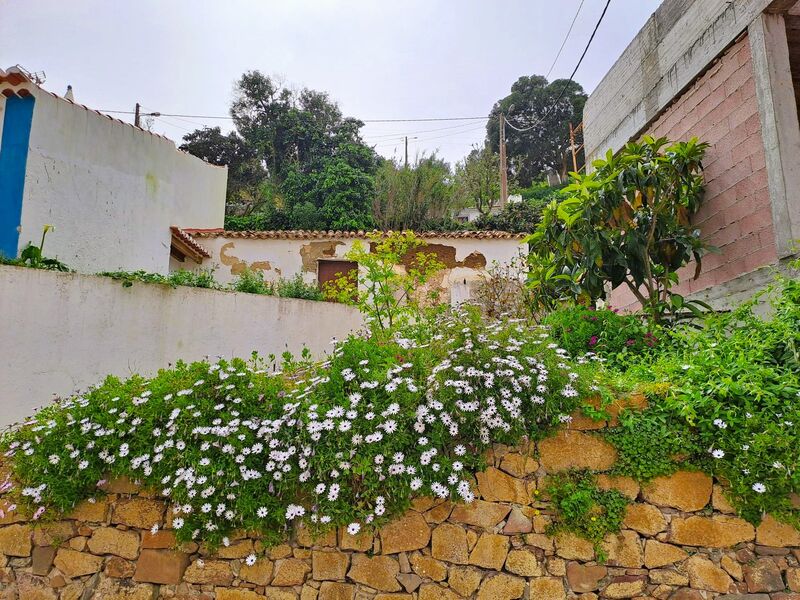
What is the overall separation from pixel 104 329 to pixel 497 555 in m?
5.28

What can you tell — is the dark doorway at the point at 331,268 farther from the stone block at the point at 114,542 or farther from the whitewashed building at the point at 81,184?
the stone block at the point at 114,542

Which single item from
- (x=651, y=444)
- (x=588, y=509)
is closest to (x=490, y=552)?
(x=588, y=509)

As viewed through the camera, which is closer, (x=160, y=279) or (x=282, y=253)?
(x=160, y=279)

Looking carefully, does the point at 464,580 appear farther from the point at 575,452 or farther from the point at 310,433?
the point at 310,433

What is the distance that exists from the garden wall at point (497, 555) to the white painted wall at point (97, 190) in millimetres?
6267

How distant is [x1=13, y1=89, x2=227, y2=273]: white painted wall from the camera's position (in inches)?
299

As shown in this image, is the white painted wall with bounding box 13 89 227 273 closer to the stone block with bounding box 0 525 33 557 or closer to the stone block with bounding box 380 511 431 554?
the stone block with bounding box 0 525 33 557

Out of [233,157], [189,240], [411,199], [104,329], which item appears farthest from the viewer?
[233,157]

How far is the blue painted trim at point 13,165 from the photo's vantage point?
7184 mm

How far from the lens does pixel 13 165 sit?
7359 mm

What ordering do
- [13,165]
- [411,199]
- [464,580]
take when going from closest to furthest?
[464,580] → [13,165] → [411,199]

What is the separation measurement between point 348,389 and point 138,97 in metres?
24.4

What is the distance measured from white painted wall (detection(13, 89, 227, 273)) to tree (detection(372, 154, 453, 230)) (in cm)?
739

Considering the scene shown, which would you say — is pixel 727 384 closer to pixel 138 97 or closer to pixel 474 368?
pixel 474 368
